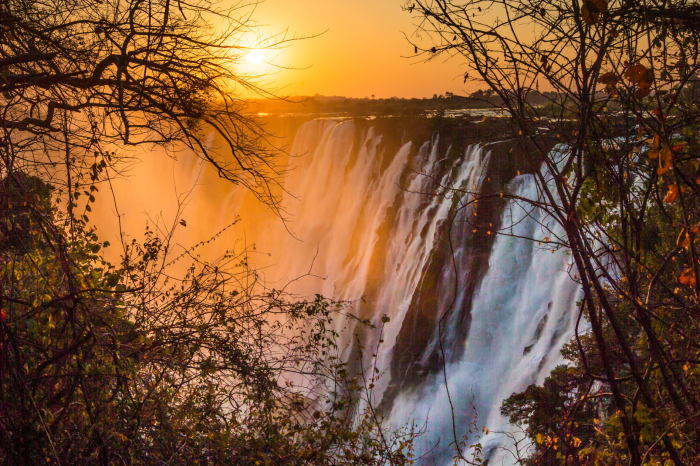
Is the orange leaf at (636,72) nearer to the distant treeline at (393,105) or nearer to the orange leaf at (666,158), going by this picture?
the orange leaf at (666,158)

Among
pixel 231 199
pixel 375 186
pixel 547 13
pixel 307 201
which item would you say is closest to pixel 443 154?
pixel 375 186

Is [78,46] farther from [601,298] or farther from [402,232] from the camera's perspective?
[402,232]

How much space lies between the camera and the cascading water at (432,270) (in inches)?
236

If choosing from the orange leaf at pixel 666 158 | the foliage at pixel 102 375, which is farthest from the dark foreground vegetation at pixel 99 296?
the orange leaf at pixel 666 158

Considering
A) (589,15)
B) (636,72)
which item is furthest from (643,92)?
(589,15)

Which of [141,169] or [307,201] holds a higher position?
[141,169]

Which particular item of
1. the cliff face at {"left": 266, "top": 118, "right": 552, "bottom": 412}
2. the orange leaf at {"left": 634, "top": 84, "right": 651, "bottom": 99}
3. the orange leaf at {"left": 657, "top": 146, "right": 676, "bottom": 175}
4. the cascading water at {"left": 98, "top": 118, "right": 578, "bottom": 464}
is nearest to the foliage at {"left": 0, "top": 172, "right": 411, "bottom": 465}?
the orange leaf at {"left": 657, "top": 146, "right": 676, "bottom": 175}

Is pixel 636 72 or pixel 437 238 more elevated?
pixel 437 238

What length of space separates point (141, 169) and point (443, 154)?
393 inches

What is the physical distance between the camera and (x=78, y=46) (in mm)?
2152

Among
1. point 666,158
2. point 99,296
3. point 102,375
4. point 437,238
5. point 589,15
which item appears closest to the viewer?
point 666,158

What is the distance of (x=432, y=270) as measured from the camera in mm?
6941

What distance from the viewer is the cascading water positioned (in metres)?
5.99

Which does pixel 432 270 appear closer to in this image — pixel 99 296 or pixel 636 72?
pixel 99 296
